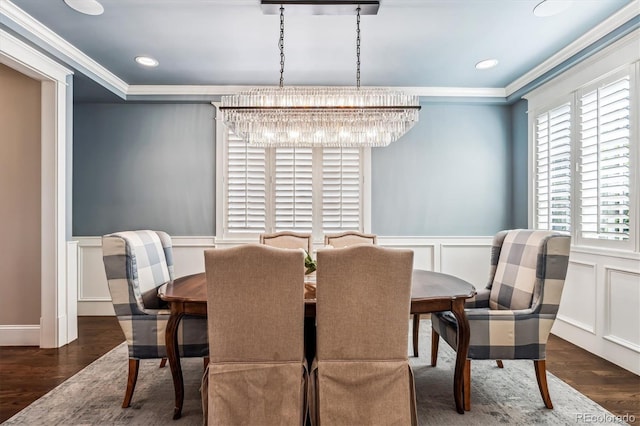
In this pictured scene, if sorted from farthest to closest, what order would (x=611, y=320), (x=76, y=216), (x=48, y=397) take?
(x=76, y=216) < (x=611, y=320) < (x=48, y=397)

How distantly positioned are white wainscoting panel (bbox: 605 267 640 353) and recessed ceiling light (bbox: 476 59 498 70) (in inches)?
80.5

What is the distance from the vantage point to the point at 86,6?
2.49 m

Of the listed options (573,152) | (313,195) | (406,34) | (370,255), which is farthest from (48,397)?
(573,152)

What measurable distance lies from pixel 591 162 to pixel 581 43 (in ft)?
3.21

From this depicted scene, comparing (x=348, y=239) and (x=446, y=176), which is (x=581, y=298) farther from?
(x=348, y=239)

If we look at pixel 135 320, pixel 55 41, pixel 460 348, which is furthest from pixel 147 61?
pixel 460 348

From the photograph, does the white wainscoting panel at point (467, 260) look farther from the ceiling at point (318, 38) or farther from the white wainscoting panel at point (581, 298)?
the ceiling at point (318, 38)

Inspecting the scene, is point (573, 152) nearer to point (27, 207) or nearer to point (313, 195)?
point (313, 195)

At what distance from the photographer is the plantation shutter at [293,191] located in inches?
168

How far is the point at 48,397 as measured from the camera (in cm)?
230

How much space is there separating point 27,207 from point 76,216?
953mm

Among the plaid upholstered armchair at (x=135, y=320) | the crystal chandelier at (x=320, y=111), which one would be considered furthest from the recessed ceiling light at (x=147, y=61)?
the plaid upholstered armchair at (x=135, y=320)

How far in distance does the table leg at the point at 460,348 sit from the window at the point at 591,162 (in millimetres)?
1702

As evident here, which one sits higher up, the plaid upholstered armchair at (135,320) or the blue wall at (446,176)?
the blue wall at (446,176)
